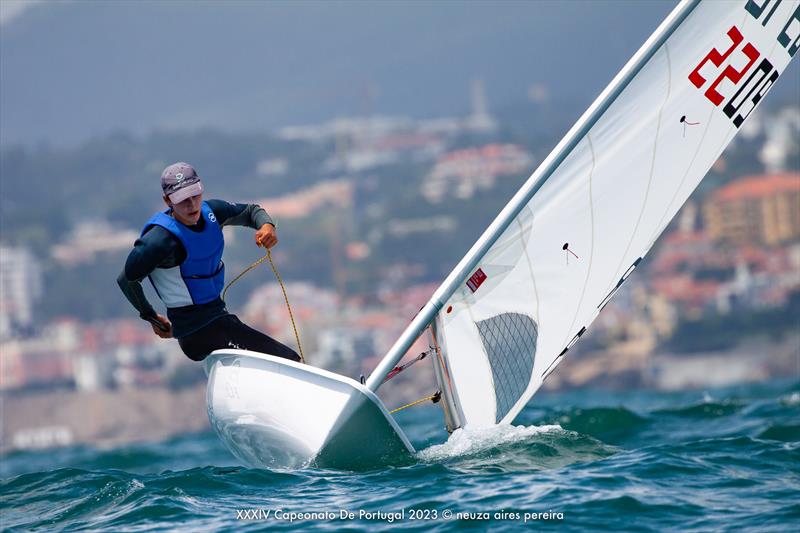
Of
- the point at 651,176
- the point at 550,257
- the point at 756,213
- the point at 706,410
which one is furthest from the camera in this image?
the point at 756,213

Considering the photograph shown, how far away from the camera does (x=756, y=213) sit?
97.7 metres

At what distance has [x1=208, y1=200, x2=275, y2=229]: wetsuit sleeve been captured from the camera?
7.44m

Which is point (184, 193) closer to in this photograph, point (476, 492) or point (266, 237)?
point (266, 237)

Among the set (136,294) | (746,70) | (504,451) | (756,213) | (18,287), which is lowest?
(504,451)

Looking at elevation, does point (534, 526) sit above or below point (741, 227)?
below

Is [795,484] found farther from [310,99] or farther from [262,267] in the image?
[310,99]

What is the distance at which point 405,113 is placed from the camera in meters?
188

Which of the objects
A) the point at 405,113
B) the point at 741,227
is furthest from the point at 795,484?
the point at 405,113

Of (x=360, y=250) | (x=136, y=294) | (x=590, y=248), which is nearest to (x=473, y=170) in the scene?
(x=360, y=250)

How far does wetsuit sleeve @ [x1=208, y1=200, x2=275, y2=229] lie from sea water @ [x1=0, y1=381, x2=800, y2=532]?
1.45 metres

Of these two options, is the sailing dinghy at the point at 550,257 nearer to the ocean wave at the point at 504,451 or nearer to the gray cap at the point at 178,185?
the ocean wave at the point at 504,451

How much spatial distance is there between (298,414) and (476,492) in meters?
1.08

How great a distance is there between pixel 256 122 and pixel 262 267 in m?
97.8

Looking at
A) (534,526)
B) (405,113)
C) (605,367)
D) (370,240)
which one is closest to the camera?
(534,526)
